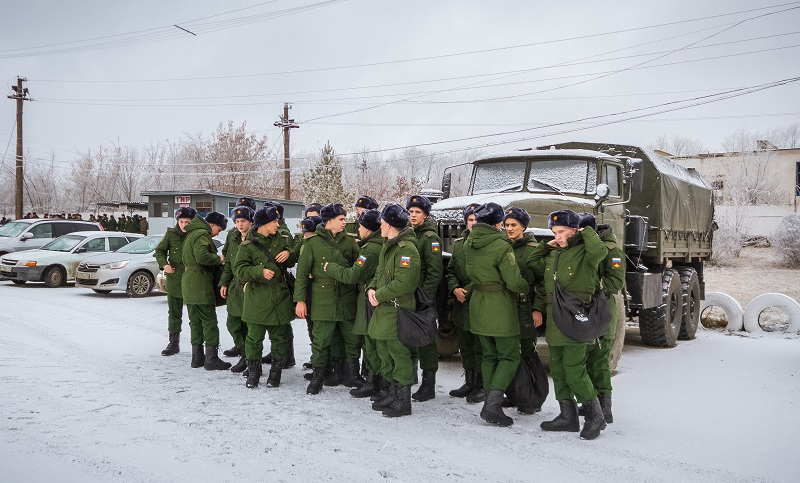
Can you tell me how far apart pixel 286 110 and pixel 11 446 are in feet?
100

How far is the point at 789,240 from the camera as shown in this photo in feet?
73.6

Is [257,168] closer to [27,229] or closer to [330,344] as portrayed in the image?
[27,229]

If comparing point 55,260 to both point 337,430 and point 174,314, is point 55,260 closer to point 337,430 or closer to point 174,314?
point 174,314

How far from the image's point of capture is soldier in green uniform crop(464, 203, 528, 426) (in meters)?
5.43

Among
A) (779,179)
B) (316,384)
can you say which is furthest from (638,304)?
(779,179)

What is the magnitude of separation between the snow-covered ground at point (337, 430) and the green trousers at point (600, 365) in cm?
40

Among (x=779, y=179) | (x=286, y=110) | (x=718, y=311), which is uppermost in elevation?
(x=286, y=110)

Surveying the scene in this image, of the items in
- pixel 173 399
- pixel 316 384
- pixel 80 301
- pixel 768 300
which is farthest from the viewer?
pixel 80 301

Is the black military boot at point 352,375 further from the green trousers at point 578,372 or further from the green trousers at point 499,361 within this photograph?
the green trousers at point 578,372

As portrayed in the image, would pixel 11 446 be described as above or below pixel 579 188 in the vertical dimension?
below

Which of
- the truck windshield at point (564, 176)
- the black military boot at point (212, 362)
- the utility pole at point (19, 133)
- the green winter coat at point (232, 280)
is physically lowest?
the black military boot at point (212, 362)

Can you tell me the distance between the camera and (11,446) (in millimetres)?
4504

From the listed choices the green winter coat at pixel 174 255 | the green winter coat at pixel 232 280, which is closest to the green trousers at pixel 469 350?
the green winter coat at pixel 232 280

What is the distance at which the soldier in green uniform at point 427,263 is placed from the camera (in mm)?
5941
